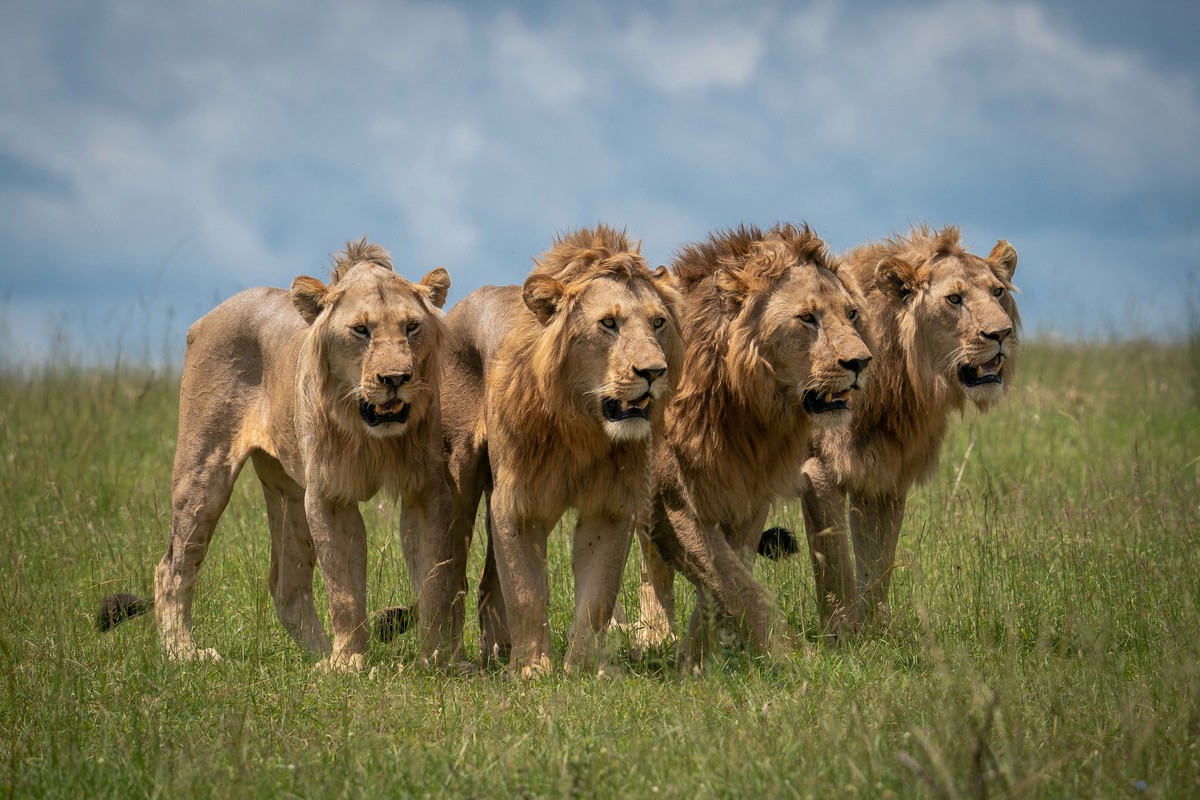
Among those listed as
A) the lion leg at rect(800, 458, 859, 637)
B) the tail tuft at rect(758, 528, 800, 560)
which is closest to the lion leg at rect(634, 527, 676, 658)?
the tail tuft at rect(758, 528, 800, 560)

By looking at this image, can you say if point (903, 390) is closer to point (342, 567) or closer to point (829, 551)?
point (829, 551)

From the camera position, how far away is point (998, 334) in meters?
5.78

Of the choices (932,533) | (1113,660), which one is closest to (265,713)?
(1113,660)

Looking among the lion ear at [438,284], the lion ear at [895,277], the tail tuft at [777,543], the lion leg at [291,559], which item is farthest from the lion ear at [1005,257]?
the lion leg at [291,559]

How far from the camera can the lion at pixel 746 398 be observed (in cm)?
520

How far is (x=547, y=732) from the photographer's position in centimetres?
418

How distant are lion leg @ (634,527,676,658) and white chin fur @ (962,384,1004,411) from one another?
68.8 inches

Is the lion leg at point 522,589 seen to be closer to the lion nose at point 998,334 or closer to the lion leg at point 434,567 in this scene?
the lion leg at point 434,567

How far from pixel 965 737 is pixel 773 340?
6.83 feet

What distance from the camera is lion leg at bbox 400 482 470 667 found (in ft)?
17.7

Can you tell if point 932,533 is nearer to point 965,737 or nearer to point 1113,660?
Result: point 1113,660

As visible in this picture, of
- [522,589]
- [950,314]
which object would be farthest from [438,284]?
[950,314]

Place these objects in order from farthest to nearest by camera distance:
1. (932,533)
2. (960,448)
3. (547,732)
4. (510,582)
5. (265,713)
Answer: (960,448) → (932,533) → (510,582) → (265,713) → (547,732)

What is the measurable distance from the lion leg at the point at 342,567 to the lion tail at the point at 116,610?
2.97ft
